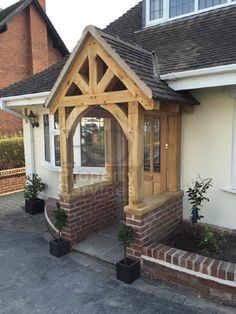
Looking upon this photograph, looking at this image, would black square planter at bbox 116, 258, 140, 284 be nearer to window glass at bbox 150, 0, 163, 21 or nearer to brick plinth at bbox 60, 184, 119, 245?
brick plinth at bbox 60, 184, 119, 245

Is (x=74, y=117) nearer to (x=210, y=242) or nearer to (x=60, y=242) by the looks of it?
(x=60, y=242)

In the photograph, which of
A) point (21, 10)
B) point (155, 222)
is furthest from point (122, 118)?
point (21, 10)

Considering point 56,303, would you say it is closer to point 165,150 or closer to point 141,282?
point 141,282

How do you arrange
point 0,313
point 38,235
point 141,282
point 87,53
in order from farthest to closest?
point 38,235 < point 87,53 < point 141,282 < point 0,313

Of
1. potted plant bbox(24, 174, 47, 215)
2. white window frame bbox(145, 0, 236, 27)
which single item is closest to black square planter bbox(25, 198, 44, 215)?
potted plant bbox(24, 174, 47, 215)

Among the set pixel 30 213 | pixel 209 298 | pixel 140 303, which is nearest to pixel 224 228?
pixel 209 298

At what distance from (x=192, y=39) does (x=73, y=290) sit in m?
5.42

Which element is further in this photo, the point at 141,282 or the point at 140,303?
the point at 141,282

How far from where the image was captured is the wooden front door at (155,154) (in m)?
5.67

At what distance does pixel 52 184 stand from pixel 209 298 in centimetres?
589

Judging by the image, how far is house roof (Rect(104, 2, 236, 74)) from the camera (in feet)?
16.0

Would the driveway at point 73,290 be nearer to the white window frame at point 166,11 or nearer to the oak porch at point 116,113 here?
the oak porch at point 116,113

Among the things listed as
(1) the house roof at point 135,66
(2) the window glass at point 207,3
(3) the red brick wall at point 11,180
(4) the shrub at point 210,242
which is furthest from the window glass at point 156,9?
(3) the red brick wall at point 11,180

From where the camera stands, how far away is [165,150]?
566 cm
